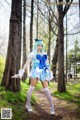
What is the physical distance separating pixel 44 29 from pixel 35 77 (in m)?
25.3

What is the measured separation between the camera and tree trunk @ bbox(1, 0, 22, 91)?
9.19 meters

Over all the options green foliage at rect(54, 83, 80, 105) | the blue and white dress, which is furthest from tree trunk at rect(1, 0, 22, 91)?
green foliage at rect(54, 83, 80, 105)

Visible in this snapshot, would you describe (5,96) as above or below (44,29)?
below

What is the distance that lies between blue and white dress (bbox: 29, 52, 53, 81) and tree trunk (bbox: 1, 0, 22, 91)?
2174mm

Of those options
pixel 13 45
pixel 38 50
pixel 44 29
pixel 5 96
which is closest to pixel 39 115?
pixel 5 96

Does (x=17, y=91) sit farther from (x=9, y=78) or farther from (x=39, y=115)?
(x=39, y=115)

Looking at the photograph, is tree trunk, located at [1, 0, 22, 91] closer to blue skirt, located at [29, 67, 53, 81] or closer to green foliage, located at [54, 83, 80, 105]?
blue skirt, located at [29, 67, 53, 81]

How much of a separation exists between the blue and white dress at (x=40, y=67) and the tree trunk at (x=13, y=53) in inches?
85.6

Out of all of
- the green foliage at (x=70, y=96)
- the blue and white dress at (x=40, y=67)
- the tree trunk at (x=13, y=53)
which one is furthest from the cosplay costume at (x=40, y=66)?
the green foliage at (x=70, y=96)

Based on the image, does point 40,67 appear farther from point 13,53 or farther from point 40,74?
point 13,53

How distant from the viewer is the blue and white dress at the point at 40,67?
7.04 metres

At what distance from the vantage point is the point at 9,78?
9.19 m

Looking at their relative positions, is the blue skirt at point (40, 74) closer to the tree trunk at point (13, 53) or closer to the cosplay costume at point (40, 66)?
the cosplay costume at point (40, 66)

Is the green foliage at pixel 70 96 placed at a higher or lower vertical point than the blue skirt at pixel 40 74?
lower
